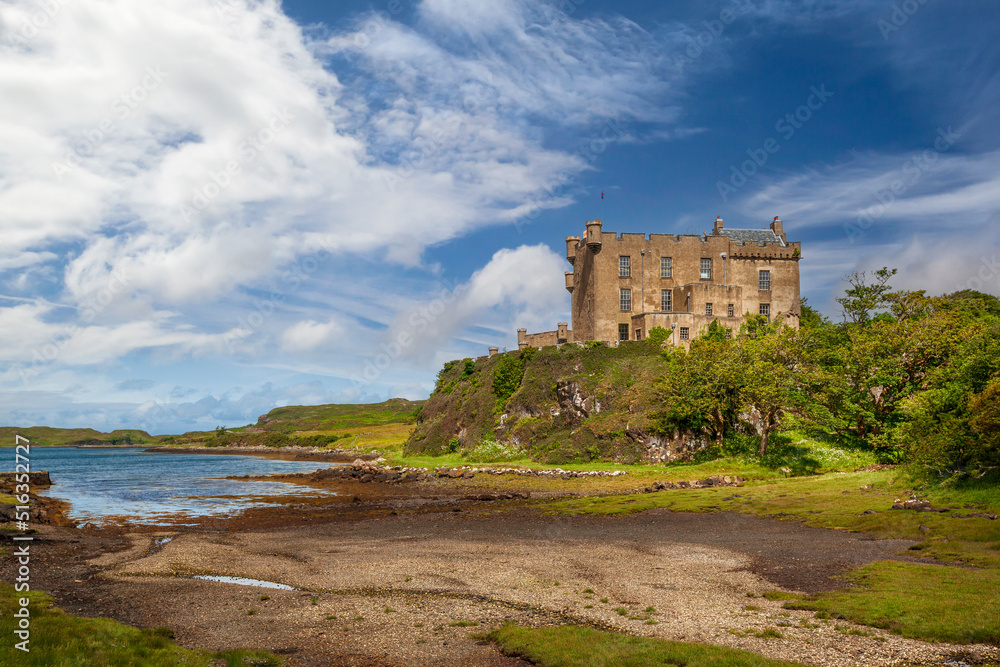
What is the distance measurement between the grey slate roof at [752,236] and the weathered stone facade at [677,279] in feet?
1.68

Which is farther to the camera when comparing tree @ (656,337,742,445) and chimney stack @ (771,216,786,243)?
chimney stack @ (771,216,786,243)

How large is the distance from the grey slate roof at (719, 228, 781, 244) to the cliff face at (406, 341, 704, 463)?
19.5 m

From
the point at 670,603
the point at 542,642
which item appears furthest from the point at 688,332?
the point at 542,642

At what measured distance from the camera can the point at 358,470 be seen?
6750cm

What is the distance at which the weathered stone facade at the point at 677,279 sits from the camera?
69625mm

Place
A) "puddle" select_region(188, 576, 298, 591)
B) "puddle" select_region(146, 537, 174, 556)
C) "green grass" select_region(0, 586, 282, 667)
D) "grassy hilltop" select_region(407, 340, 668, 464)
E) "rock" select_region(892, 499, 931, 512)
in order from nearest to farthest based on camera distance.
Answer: "green grass" select_region(0, 586, 282, 667), "puddle" select_region(188, 576, 298, 591), "rock" select_region(892, 499, 931, 512), "puddle" select_region(146, 537, 174, 556), "grassy hilltop" select_region(407, 340, 668, 464)

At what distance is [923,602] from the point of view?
51.4ft

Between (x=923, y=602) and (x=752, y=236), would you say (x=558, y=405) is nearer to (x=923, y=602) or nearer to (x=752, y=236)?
(x=752, y=236)

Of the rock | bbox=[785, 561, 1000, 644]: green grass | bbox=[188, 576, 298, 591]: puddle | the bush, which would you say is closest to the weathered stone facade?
the bush

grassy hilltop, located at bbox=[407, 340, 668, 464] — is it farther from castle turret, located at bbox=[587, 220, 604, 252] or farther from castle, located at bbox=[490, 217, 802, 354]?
castle turret, located at bbox=[587, 220, 604, 252]

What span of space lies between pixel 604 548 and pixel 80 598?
1897cm

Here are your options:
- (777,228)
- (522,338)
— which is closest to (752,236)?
(777,228)

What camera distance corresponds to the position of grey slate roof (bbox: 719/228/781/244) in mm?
73588

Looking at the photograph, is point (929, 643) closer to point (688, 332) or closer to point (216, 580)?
point (216, 580)
